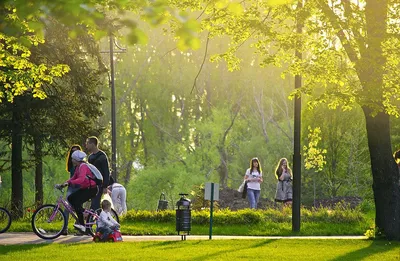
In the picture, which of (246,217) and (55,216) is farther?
(246,217)

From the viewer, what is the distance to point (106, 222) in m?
17.5

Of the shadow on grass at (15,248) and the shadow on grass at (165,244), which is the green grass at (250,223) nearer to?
the shadow on grass at (165,244)

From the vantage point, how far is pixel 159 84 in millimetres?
68812

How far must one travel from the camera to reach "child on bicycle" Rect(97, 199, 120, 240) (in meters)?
17.5

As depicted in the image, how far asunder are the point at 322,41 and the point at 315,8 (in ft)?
2.97

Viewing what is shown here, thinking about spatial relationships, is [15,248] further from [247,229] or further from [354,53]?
[247,229]

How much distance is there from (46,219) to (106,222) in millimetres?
1586

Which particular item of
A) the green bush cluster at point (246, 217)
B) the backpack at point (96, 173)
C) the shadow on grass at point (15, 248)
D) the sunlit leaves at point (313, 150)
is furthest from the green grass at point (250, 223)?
the shadow on grass at point (15, 248)

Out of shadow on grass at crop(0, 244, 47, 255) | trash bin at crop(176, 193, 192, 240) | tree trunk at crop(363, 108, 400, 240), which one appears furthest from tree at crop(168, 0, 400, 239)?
shadow on grass at crop(0, 244, 47, 255)

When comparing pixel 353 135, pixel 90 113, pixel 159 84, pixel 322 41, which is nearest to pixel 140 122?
pixel 159 84

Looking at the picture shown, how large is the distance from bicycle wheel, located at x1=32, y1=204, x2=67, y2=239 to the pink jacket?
71cm

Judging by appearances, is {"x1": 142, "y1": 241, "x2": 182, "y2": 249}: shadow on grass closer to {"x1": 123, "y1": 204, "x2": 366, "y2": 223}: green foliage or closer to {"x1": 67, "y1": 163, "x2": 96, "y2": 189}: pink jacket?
{"x1": 67, "y1": 163, "x2": 96, "y2": 189}: pink jacket

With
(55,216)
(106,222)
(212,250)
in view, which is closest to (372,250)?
(212,250)

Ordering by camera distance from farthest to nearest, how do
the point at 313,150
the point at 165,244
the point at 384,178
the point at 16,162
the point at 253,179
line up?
1. the point at 253,179
2. the point at 16,162
3. the point at 313,150
4. the point at 384,178
5. the point at 165,244
